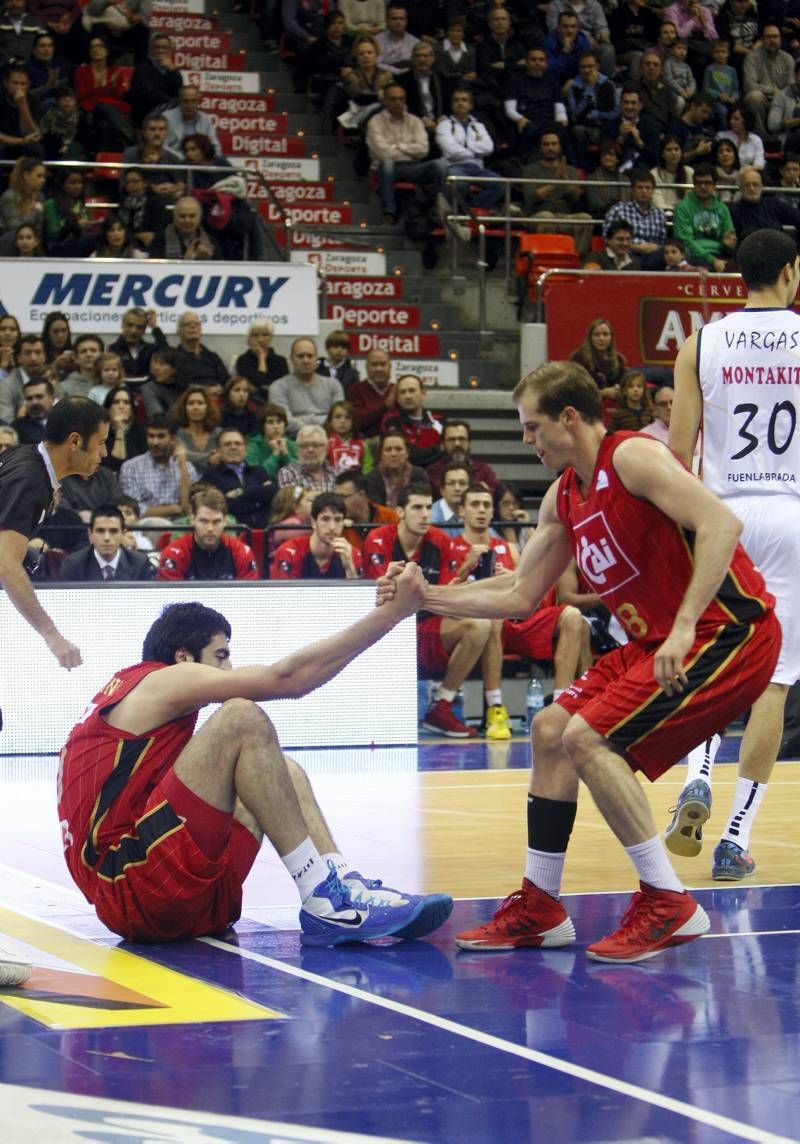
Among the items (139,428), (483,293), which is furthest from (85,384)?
(483,293)

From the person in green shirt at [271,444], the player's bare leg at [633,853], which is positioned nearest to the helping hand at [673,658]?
the player's bare leg at [633,853]

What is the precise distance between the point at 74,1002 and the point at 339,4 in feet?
60.0

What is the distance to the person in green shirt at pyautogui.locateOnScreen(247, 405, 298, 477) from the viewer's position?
47.0 feet

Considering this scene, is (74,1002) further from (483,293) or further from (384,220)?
(384,220)

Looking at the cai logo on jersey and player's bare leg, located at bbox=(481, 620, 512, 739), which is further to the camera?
player's bare leg, located at bbox=(481, 620, 512, 739)

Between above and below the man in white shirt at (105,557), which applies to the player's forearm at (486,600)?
above

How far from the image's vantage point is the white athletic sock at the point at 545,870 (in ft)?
18.3

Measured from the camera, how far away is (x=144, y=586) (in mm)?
11633

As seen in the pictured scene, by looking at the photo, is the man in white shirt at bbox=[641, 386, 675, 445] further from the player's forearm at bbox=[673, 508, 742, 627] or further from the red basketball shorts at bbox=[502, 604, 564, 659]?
the player's forearm at bbox=[673, 508, 742, 627]

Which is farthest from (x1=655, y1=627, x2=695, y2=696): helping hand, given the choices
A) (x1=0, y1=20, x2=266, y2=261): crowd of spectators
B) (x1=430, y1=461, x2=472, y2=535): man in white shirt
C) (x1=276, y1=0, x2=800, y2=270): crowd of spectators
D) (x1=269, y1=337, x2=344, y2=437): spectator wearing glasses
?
(x1=276, y1=0, x2=800, y2=270): crowd of spectators

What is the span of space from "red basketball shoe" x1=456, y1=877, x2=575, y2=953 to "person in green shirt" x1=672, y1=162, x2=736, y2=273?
46.8 ft

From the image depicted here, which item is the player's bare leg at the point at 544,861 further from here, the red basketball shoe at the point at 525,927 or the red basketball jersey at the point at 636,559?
the red basketball jersey at the point at 636,559

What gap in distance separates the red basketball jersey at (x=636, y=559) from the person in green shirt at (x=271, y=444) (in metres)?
8.80

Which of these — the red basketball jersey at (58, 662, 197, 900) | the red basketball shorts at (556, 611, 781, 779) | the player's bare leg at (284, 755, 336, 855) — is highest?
the red basketball shorts at (556, 611, 781, 779)
